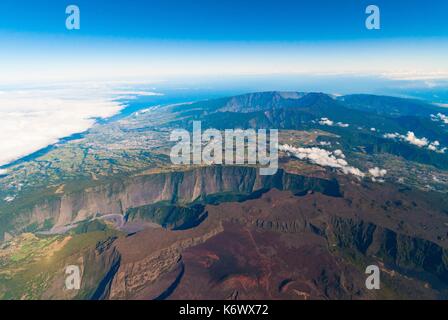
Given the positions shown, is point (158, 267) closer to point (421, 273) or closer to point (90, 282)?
point (90, 282)

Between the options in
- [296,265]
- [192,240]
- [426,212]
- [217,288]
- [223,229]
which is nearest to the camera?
[217,288]

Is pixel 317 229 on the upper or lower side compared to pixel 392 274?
upper
